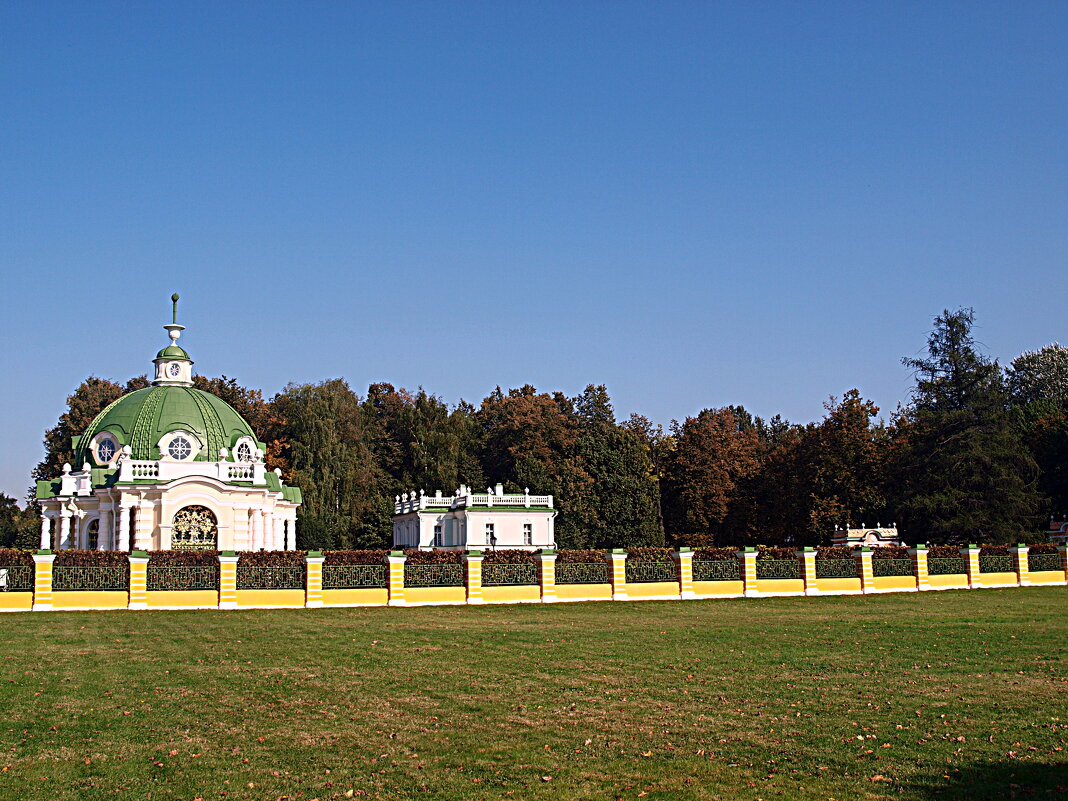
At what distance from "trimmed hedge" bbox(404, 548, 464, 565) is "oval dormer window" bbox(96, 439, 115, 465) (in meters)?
25.2

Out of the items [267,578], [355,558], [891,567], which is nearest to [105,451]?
[267,578]

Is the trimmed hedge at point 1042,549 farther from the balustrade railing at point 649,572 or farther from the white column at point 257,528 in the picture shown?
the white column at point 257,528

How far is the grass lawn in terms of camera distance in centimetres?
883

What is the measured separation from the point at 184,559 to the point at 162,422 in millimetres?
19428

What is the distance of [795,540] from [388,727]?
183 ft

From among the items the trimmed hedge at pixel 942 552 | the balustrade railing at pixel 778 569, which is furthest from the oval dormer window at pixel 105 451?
the trimmed hedge at pixel 942 552

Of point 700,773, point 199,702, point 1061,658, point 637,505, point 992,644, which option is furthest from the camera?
point 637,505

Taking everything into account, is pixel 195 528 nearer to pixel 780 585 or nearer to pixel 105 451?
pixel 105 451

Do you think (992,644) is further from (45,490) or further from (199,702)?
(45,490)

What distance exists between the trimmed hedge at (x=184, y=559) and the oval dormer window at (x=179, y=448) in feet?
58.5

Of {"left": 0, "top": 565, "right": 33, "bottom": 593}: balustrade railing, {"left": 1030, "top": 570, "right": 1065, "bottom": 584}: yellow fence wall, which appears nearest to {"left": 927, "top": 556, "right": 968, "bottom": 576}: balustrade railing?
{"left": 1030, "top": 570, "right": 1065, "bottom": 584}: yellow fence wall

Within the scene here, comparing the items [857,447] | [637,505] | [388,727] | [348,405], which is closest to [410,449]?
[348,405]

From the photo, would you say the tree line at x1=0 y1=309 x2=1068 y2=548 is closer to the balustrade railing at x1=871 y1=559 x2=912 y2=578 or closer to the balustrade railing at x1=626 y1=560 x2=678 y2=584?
the balustrade railing at x1=871 y1=559 x2=912 y2=578

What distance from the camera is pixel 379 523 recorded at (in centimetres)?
6425
